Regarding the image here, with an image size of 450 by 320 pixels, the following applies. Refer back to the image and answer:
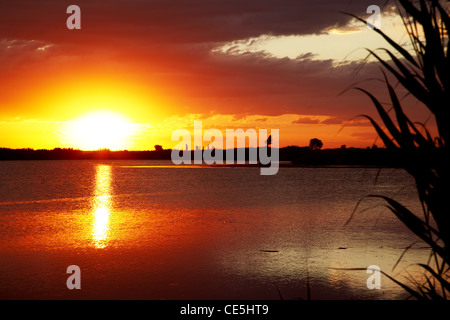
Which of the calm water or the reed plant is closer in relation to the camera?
the reed plant

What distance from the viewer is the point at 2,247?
636 inches

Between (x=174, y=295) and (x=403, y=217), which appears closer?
(x=403, y=217)

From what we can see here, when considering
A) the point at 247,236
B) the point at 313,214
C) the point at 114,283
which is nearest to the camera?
the point at 114,283

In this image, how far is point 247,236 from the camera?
18.5 meters

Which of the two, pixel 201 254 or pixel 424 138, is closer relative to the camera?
pixel 424 138

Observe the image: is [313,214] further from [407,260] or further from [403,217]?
[403,217]

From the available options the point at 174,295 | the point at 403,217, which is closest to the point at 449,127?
the point at 403,217

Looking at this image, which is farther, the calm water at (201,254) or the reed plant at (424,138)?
the calm water at (201,254)

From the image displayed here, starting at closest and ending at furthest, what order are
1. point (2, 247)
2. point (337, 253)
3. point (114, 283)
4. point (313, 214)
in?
point (114, 283) < point (337, 253) < point (2, 247) < point (313, 214)

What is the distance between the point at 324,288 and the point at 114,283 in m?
5.12

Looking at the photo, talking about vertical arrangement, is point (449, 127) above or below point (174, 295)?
above

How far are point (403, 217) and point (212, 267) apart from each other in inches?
445
